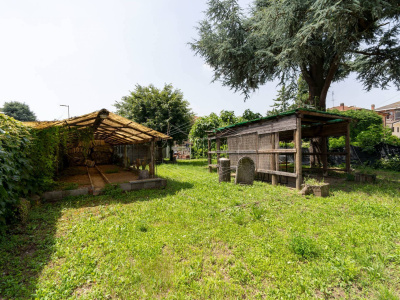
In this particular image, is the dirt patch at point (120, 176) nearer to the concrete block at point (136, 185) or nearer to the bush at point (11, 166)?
the concrete block at point (136, 185)

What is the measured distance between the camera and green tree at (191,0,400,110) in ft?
33.1

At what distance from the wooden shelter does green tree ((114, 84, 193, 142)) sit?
9794mm

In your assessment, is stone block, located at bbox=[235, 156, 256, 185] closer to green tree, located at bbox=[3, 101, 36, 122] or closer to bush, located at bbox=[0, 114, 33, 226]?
bush, located at bbox=[0, 114, 33, 226]

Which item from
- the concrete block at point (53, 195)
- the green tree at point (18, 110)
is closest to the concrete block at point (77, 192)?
the concrete block at point (53, 195)

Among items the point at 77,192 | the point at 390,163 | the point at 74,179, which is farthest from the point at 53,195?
the point at 390,163

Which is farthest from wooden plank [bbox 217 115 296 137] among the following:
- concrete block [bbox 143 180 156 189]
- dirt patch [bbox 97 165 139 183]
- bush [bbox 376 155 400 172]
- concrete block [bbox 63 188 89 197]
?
bush [bbox 376 155 400 172]

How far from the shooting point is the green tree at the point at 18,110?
154 ft

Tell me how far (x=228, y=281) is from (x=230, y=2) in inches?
722

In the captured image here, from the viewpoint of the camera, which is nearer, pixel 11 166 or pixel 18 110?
pixel 11 166

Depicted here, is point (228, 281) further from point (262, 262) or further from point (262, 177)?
point (262, 177)

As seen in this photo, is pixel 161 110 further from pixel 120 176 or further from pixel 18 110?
pixel 18 110

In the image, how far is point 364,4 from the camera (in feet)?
29.2

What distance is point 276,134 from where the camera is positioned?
914cm

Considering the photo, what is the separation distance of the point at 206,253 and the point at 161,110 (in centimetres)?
1987
